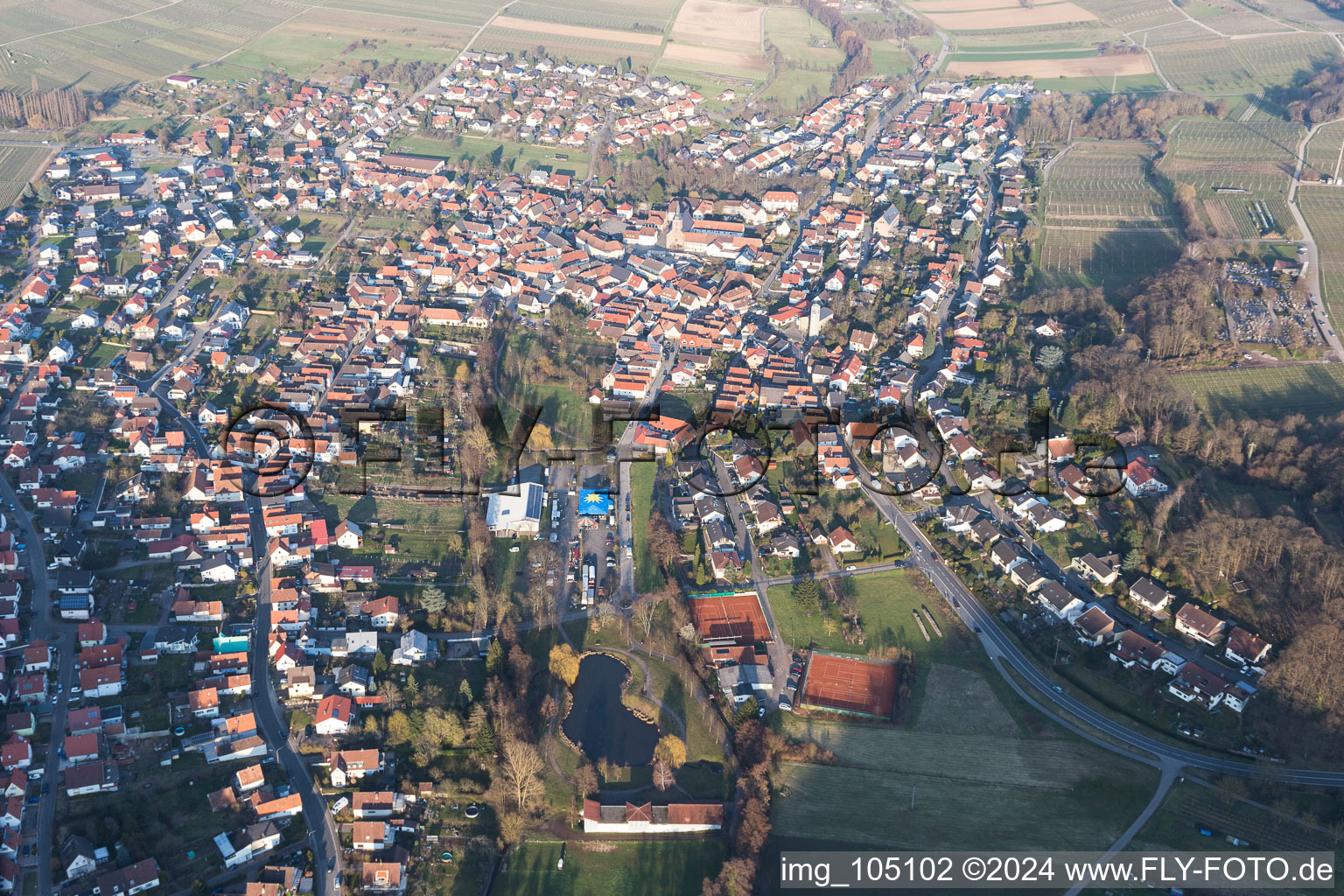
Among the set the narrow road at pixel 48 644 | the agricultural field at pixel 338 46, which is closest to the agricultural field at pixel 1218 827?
the narrow road at pixel 48 644

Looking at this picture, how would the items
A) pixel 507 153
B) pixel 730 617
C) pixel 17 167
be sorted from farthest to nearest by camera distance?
pixel 507 153 → pixel 17 167 → pixel 730 617

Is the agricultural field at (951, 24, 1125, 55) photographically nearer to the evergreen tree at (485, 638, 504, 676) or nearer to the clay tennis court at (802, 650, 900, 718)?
the clay tennis court at (802, 650, 900, 718)

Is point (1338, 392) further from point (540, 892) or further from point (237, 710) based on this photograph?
point (237, 710)

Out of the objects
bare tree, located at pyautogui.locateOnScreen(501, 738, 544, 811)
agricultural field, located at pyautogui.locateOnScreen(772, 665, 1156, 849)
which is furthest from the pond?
agricultural field, located at pyautogui.locateOnScreen(772, 665, 1156, 849)

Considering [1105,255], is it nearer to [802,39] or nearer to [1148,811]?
[1148,811]

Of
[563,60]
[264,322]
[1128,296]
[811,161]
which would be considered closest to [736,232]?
[811,161]

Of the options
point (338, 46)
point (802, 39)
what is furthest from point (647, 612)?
point (802, 39)
